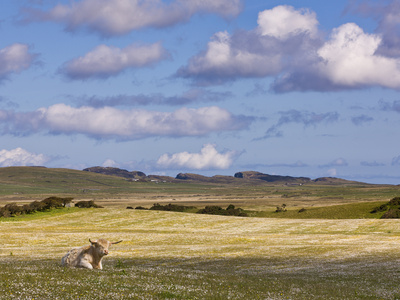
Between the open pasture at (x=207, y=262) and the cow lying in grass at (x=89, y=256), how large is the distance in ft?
2.58

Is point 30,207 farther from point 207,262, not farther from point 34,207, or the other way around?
point 207,262

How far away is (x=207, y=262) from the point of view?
40062 mm

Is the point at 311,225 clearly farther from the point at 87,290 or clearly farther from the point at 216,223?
the point at 87,290

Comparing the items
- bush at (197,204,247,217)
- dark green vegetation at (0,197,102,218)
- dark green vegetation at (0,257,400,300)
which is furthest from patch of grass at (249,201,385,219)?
dark green vegetation at (0,257,400,300)

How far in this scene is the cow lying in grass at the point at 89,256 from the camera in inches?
1077

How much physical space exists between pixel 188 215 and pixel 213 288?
260ft

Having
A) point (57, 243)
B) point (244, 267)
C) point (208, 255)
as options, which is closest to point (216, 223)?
point (57, 243)

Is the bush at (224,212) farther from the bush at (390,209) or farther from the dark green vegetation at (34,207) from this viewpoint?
the bush at (390,209)

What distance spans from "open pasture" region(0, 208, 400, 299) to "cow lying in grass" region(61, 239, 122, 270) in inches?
30.9

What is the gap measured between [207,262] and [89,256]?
14.5 meters

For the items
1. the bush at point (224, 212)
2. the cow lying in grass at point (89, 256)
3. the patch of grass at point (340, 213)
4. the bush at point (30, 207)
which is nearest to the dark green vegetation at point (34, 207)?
the bush at point (30, 207)

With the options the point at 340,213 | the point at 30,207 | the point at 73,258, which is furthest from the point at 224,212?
the point at 73,258

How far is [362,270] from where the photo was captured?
34469mm

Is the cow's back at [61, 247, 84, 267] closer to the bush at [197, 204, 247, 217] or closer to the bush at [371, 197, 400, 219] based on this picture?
the bush at [371, 197, 400, 219]
